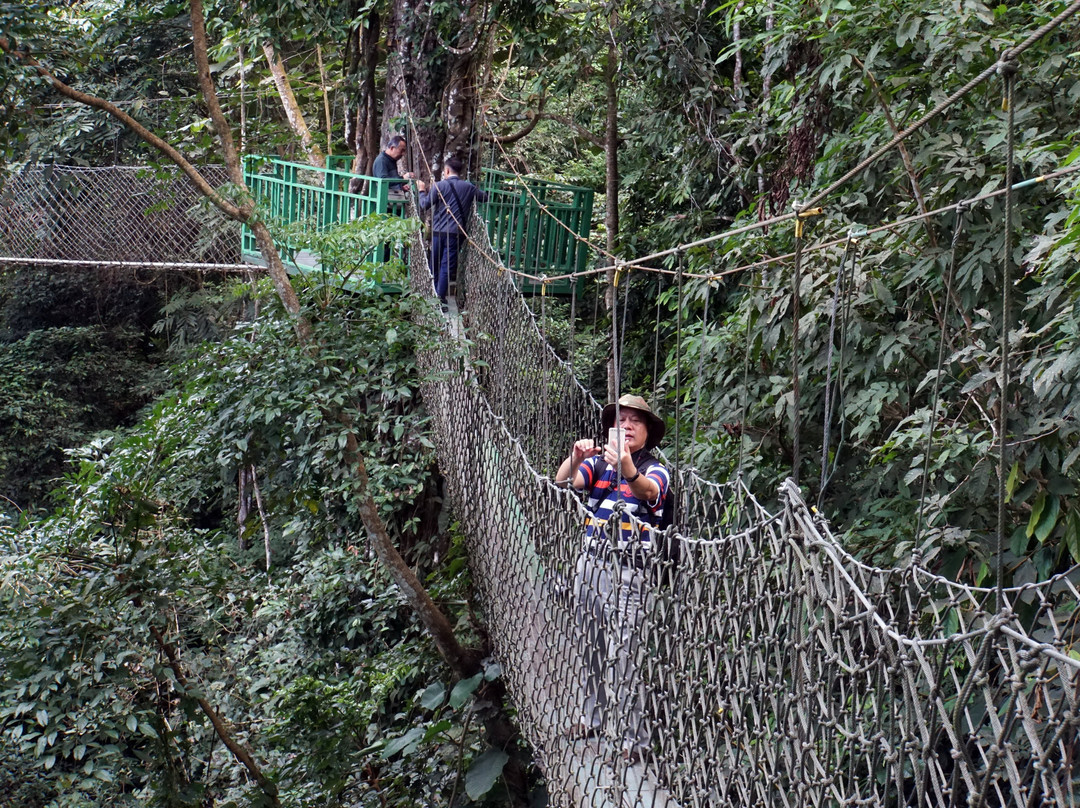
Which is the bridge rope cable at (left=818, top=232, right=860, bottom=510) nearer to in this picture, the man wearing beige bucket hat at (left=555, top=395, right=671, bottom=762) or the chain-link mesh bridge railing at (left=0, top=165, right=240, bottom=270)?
the man wearing beige bucket hat at (left=555, top=395, right=671, bottom=762)

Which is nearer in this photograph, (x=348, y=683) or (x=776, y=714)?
(x=776, y=714)

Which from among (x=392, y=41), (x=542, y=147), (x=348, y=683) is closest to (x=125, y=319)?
(x=542, y=147)

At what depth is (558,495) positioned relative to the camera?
229 centimetres

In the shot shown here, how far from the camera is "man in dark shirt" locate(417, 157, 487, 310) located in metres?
4.59

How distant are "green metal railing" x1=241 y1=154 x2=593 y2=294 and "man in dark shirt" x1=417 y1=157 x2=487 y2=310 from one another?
245mm

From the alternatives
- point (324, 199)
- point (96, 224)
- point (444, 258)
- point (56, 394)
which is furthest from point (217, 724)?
point (56, 394)

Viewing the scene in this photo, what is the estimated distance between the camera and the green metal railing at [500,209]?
489cm

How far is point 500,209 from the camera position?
5082 millimetres

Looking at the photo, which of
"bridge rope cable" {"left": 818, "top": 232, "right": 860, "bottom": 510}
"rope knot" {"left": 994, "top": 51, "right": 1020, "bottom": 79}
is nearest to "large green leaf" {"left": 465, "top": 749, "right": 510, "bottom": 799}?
"bridge rope cable" {"left": 818, "top": 232, "right": 860, "bottom": 510}

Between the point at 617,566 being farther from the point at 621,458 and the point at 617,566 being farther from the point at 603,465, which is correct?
the point at 603,465

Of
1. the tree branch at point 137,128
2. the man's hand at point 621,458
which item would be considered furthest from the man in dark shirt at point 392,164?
the man's hand at point 621,458

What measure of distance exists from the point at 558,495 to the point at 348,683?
2057 mm

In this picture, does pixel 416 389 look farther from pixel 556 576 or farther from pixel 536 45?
pixel 556 576

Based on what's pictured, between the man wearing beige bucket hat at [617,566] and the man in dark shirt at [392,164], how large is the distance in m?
2.72
